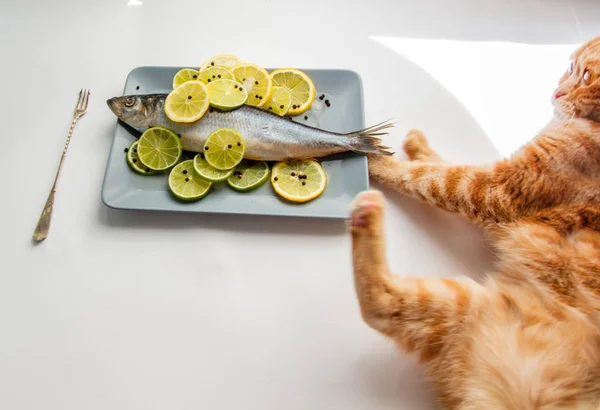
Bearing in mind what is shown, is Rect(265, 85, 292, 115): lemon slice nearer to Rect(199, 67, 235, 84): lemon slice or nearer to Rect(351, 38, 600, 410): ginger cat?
Rect(199, 67, 235, 84): lemon slice

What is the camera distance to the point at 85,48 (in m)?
1.47

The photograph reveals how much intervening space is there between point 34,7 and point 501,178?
1.69 metres

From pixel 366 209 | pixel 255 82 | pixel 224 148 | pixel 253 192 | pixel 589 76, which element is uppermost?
pixel 255 82

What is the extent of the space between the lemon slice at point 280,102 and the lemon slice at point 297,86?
0.08 ft

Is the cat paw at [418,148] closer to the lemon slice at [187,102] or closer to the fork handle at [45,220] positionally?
the lemon slice at [187,102]

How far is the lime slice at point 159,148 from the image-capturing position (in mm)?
1190

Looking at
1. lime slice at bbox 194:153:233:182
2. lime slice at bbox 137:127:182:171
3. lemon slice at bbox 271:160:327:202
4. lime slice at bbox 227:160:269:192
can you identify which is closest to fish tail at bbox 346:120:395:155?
lemon slice at bbox 271:160:327:202

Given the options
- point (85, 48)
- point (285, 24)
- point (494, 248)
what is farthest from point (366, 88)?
point (85, 48)

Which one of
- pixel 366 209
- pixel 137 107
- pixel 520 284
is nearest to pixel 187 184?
pixel 137 107

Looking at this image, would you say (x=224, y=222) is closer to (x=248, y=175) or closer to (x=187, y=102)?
(x=248, y=175)

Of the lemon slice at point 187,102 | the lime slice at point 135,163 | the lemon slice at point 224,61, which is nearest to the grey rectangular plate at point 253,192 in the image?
the lime slice at point 135,163

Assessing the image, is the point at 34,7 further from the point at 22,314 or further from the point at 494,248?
the point at 494,248

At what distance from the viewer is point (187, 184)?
1.17 meters

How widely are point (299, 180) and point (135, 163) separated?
470 millimetres
